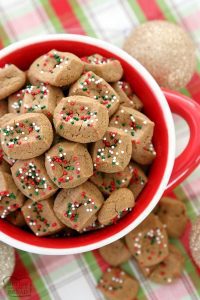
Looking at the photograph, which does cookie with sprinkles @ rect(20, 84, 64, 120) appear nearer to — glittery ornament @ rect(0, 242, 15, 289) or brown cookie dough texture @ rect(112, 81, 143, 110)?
brown cookie dough texture @ rect(112, 81, 143, 110)

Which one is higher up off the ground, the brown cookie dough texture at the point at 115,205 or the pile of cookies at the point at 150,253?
the brown cookie dough texture at the point at 115,205

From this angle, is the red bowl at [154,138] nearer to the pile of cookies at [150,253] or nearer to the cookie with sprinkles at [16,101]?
the cookie with sprinkles at [16,101]

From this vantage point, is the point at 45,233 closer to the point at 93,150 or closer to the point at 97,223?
the point at 97,223

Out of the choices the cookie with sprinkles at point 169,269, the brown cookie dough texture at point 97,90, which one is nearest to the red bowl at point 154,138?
the brown cookie dough texture at point 97,90

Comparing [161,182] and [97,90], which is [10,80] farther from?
[161,182]

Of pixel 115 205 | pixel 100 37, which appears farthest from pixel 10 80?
pixel 100 37

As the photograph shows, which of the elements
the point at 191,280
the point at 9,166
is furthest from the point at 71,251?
the point at 191,280
